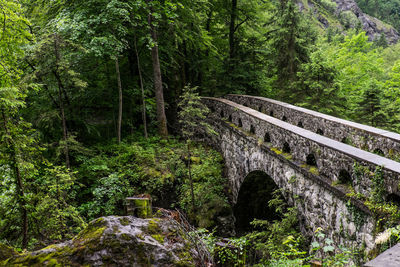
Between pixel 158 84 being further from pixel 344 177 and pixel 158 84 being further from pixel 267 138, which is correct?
pixel 344 177

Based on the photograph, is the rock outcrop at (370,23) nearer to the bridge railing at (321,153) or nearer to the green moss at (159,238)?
the bridge railing at (321,153)

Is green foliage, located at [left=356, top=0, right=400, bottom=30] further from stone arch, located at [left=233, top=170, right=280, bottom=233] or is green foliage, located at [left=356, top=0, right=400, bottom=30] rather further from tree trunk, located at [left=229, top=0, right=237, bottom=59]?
stone arch, located at [left=233, top=170, right=280, bottom=233]

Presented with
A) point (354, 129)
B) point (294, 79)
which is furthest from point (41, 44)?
point (294, 79)

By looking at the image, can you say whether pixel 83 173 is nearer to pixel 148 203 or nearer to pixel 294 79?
pixel 148 203

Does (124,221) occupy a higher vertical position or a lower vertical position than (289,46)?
lower

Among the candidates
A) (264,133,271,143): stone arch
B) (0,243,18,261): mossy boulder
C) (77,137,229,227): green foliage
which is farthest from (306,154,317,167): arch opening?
(0,243,18,261): mossy boulder

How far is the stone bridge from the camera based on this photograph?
3875 millimetres

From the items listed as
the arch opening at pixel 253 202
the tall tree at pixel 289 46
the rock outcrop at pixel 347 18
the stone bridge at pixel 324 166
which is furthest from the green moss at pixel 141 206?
the rock outcrop at pixel 347 18

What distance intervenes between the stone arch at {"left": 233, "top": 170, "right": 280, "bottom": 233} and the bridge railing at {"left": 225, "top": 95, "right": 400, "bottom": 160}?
2.62 metres

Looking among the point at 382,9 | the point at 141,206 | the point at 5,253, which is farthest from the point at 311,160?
the point at 382,9

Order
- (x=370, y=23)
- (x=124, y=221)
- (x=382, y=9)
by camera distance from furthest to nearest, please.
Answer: (x=382, y=9)
(x=370, y=23)
(x=124, y=221)

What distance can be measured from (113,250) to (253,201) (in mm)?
9206

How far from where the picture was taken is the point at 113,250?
216 cm

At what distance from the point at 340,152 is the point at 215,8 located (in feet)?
46.9
